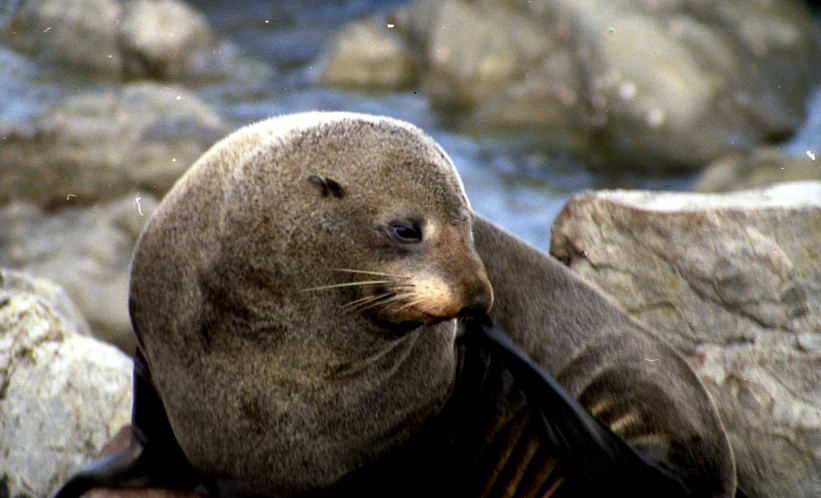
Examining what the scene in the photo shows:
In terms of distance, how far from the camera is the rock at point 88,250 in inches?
307

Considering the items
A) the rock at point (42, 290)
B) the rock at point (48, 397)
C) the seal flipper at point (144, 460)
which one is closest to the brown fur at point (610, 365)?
the seal flipper at point (144, 460)

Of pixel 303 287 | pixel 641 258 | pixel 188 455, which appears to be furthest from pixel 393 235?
pixel 641 258

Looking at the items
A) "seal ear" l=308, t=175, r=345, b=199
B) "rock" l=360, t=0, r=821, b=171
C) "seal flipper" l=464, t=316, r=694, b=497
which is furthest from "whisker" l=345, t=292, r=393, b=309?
"rock" l=360, t=0, r=821, b=171

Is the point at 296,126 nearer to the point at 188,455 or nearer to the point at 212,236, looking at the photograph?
the point at 212,236

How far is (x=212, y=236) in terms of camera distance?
3.26 metres

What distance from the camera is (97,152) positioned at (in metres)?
9.61

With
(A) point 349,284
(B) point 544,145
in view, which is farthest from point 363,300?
(B) point 544,145

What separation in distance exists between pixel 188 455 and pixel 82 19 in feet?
38.6

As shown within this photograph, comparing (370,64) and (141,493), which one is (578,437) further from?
(370,64)

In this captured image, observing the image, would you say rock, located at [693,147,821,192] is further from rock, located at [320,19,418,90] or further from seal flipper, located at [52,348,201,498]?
seal flipper, located at [52,348,201,498]

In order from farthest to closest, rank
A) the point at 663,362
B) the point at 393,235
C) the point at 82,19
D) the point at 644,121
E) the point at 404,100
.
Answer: the point at 82,19, the point at 404,100, the point at 644,121, the point at 663,362, the point at 393,235

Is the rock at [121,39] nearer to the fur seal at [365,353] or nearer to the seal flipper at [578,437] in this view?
the fur seal at [365,353]

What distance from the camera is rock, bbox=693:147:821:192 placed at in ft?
30.7

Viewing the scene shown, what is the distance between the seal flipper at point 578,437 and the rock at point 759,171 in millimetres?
6275
